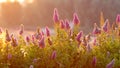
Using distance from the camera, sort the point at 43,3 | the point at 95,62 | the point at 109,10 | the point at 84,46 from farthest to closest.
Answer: the point at 43,3
the point at 109,10
the point at 84,46
the point at 95,62

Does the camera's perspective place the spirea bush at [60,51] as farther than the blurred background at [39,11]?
No

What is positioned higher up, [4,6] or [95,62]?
[4,6]

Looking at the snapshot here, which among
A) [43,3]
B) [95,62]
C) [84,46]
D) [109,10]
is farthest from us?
[43,3]

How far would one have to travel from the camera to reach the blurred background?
24.3 meters

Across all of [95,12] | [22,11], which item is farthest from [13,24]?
[95,12]

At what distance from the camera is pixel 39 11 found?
2598 centimetres

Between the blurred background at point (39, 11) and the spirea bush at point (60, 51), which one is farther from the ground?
the blurred background at point (39, 11)

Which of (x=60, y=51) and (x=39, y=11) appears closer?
(x=60, y=51)

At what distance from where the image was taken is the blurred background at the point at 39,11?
24.3 meters

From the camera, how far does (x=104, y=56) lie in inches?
201

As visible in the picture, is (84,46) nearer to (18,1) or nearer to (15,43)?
(15,43)

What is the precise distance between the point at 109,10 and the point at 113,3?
0.54 metres

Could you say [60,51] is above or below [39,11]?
below

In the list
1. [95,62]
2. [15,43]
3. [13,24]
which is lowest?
[95,62]
